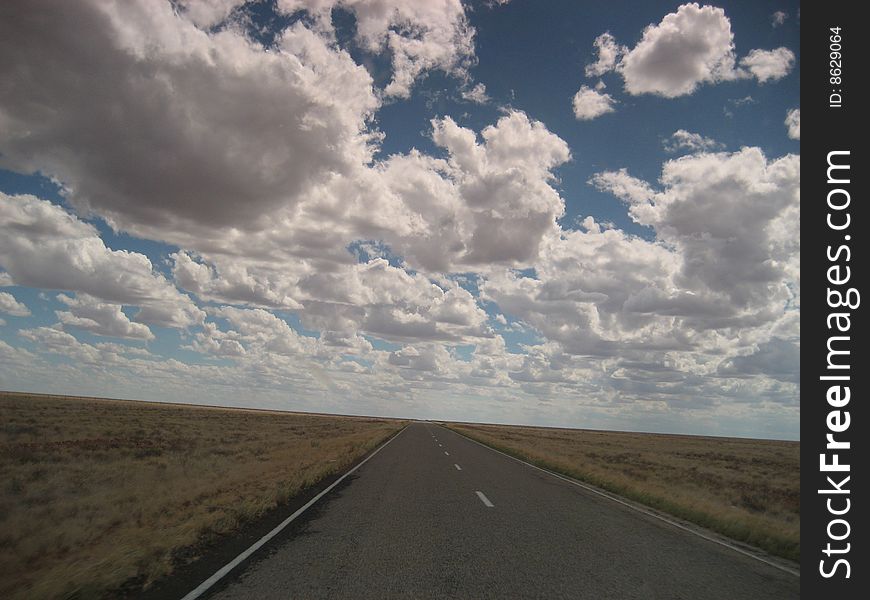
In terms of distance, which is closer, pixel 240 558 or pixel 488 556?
pixel 240 558

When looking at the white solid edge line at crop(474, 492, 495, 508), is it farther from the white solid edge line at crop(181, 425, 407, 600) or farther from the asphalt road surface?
the white solid edge line at crop(181, 425, 407, 600)

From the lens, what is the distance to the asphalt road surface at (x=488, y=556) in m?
5.30

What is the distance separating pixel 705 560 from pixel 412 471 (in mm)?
10662

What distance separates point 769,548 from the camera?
8625mm

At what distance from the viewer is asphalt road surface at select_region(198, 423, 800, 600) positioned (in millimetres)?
5301

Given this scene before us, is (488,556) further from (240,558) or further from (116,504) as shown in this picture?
(116,504)

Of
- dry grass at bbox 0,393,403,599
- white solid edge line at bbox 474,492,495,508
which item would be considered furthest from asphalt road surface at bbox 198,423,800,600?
dry grass at bbox 0,393,403,599

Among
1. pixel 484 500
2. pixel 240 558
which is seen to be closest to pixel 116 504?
pixel 240 558

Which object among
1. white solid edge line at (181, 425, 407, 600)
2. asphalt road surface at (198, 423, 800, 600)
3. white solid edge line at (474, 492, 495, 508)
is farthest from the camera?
white solid edge line at (474, 492, 495, 508)

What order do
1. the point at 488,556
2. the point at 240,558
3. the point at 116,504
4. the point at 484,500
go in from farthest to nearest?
the point at 484,500
the point at 116,504
the point at 488,556
the point at 240,558

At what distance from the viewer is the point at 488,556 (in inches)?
259

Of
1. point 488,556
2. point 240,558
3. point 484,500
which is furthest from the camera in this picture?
point 484,500
